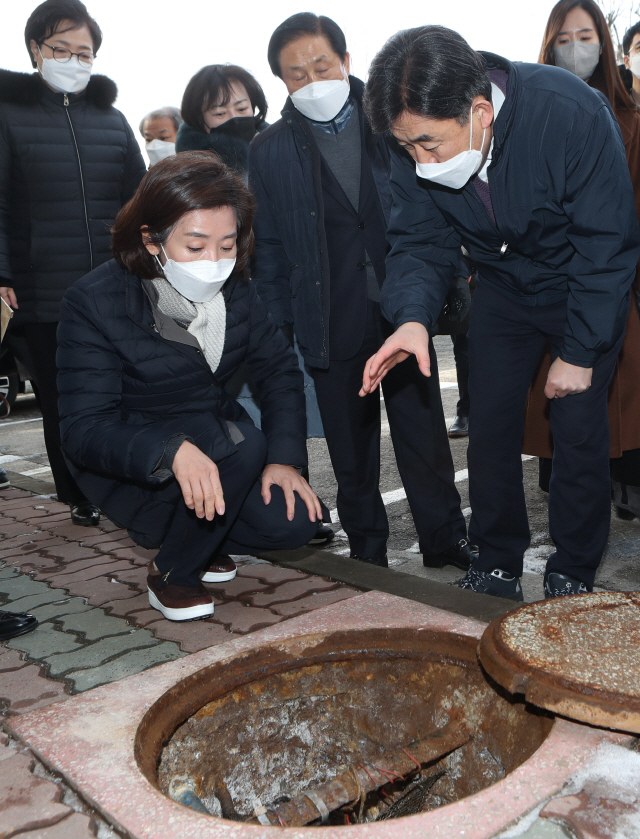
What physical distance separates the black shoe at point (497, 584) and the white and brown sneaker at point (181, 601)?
0.94m

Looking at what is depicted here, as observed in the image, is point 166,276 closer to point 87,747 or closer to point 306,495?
point 306,495

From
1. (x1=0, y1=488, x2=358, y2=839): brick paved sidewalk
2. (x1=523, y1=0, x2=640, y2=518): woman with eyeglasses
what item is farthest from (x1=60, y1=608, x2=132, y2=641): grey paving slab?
(x1=523, y1=0, x2=640, y2=518): woman with eyeglasses

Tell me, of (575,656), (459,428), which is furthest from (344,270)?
(459,428)

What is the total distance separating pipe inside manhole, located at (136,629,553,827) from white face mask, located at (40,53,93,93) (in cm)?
283

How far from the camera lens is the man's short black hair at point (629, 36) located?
4.03 m

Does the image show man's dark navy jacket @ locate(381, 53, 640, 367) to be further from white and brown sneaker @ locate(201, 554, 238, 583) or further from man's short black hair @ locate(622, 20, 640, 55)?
man's short black hair @ locate(622, 20, 640, 55)

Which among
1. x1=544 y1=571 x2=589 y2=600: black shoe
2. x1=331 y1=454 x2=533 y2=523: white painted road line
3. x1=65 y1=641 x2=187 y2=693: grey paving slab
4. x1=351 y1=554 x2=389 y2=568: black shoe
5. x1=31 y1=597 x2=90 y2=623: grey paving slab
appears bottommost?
x1=331 y1=454 x2=533 y2=523: white painted road line

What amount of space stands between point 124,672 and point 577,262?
5.72 feet

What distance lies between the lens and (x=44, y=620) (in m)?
2.72

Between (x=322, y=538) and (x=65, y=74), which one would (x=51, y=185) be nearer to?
(x=65, y=74)

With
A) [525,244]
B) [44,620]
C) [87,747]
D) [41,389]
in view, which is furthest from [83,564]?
[525,244]

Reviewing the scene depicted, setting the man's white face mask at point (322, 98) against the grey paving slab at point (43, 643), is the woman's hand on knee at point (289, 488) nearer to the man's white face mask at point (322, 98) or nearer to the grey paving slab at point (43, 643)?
the grey paving slab at point (43, 643)

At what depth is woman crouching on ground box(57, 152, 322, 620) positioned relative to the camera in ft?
8.45


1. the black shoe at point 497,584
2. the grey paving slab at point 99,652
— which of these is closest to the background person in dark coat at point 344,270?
the black shoe at point 497,584
